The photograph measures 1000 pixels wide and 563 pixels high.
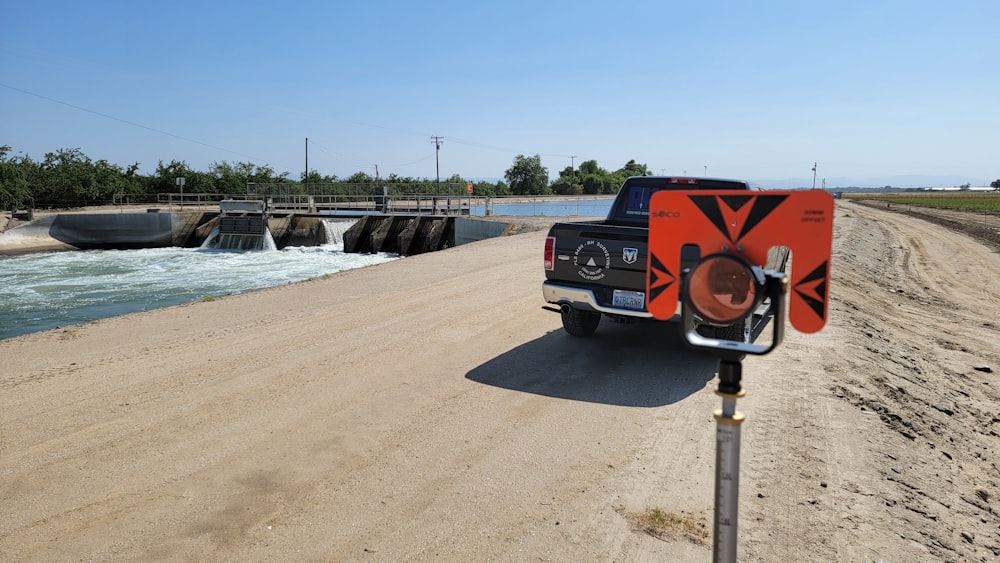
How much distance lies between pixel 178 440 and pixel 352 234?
31.5 m

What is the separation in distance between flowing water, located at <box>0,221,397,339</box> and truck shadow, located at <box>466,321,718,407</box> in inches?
463

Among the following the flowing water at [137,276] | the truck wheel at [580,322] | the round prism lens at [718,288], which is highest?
the round prism lens at [718,288]

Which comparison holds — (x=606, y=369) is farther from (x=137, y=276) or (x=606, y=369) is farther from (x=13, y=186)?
(x=13, y=186)

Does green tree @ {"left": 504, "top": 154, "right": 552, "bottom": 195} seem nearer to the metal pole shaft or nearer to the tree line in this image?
the tree line

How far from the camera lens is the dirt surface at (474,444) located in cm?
364

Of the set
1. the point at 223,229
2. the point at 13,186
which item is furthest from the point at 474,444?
the point at 13,186

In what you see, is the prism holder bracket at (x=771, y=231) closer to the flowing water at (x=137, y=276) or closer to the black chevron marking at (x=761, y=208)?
the black chevron marking at (x=761, y=208)

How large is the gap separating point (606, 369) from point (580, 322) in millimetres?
1313

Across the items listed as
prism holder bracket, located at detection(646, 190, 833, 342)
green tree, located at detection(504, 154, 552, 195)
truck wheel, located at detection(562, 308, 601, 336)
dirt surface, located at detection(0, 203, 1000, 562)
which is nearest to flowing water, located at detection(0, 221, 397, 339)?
dirt surface, located at detection(0, 203, 1000, 562)

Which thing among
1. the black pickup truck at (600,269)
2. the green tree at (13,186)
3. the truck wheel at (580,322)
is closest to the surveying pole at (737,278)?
the black pickup truck at (600,269)

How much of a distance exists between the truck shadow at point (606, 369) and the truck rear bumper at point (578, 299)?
23.0 inches

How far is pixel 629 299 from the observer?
690 centimetres

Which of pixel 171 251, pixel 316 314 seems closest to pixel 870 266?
pixel 316 314

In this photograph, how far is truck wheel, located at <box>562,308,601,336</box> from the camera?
8141mm
